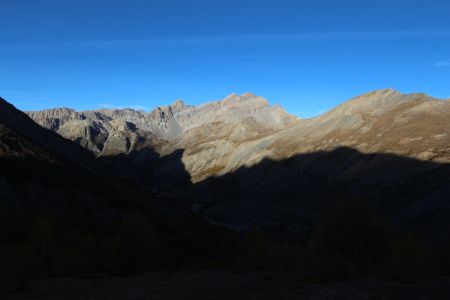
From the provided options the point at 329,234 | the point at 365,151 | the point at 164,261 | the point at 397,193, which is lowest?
the point at 164,261

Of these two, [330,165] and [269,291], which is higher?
[330,165]

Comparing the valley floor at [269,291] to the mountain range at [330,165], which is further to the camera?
the mountain range at [330,165]

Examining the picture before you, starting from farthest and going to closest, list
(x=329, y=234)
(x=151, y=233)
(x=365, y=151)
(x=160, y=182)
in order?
(x=160, y=182) → (x=365, y=151) → (x=151, y=233) → (x=329, y=234)

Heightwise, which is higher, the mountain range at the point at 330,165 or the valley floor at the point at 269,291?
the mountain range at the point at 330,165

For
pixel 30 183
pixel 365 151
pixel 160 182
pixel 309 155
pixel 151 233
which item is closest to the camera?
pixel 151 233

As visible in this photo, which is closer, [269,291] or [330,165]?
[269,291]

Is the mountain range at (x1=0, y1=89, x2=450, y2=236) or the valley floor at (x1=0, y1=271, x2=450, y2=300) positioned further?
the mountain range at (x1=0, y1=89, x2=450, y2=236)

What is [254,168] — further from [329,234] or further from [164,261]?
[329,234]

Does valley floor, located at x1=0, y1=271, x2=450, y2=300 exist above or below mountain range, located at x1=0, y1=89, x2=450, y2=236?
below

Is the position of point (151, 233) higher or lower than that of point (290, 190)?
lower

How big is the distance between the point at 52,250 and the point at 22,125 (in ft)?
331

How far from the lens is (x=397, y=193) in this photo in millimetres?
75000

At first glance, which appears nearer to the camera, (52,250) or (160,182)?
(52,250)

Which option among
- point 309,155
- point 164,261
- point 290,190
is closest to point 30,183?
point 164,261
